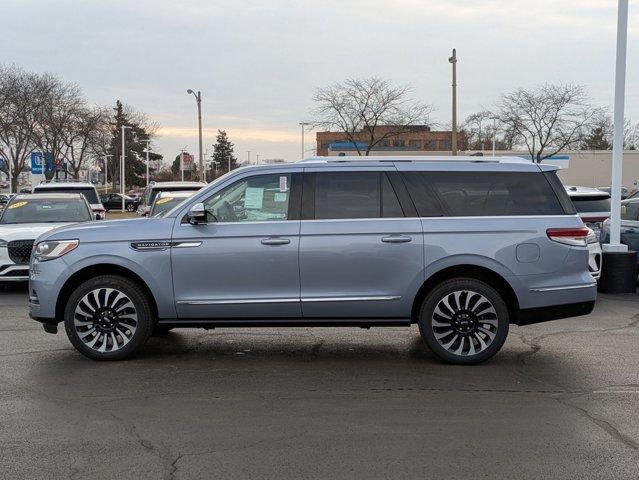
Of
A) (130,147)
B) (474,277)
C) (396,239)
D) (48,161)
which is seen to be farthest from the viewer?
(130,147)

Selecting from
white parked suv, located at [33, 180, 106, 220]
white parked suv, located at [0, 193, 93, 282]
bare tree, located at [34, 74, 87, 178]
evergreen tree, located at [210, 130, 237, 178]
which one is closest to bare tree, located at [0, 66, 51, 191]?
bare tree, located at [34, 74, 87, 178]

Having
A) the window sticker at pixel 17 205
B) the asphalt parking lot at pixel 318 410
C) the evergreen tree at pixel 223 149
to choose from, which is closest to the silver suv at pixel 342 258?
the asphalt parking lot at pixel 318 410

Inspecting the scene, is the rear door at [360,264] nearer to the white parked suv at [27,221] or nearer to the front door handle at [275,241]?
the front door handle at [275,241]

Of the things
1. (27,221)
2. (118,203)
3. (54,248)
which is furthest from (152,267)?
(118,203)

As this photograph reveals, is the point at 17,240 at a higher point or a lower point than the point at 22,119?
lower

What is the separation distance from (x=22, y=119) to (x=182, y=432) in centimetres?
4132

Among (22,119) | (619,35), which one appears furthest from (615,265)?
(22,119)

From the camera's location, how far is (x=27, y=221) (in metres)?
12.9

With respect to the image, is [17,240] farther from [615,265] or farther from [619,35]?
[619,35]

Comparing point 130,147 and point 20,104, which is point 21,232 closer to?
point 20,104

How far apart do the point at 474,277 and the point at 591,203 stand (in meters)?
8.91

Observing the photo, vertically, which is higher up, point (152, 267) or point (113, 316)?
point (152, 267)

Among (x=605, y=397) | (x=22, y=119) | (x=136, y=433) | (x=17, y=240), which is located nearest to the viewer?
(x=136, y=433)

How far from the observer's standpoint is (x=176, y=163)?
130875mm
